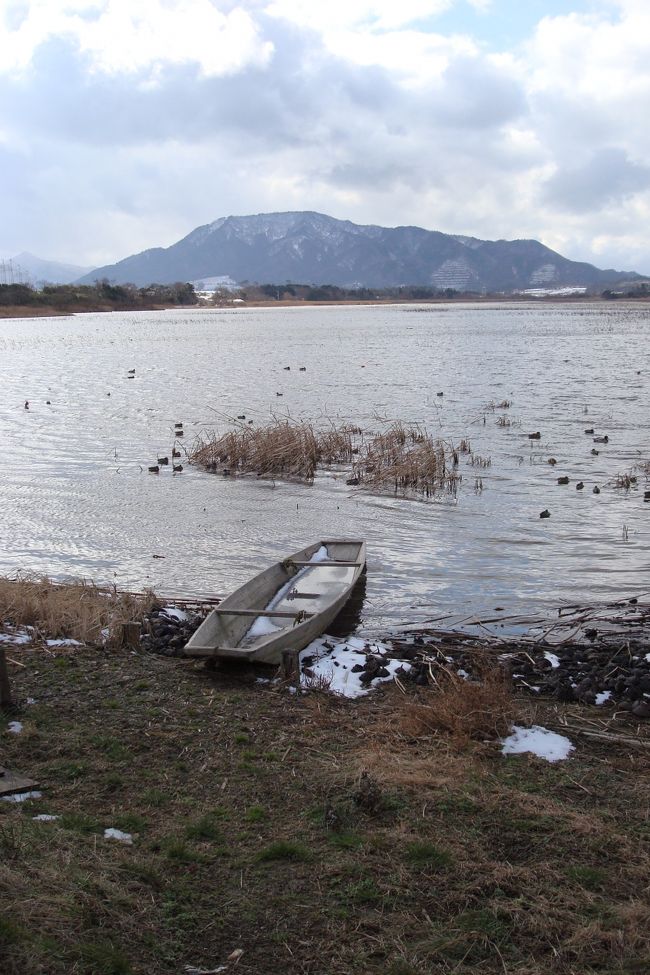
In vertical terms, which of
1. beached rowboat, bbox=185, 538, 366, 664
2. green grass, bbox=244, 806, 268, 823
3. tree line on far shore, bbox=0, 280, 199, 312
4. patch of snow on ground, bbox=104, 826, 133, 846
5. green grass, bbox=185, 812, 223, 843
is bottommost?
beached rowboat, bbox=185, 538, 366, 664

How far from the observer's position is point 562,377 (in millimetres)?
48406

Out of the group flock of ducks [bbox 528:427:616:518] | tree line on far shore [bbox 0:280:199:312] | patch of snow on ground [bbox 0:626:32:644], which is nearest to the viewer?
patch of snow on ground [bbox 0:626:32:644]

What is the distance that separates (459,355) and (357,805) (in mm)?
60626

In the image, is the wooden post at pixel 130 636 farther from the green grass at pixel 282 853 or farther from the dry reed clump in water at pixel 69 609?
the green grass at pixel 282 853

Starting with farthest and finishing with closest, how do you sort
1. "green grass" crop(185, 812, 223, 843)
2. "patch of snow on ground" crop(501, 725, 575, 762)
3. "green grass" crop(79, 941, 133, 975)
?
"patch of snow on ground" crop(501, 725, 575, 762), "green grass" crop(185, 812, 223, 843), "green grass" crop(79, 941, 133, 975)

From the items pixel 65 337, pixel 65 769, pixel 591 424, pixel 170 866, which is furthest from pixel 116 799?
pixel 65 337

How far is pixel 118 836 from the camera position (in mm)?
5852

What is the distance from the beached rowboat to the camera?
1032 cm

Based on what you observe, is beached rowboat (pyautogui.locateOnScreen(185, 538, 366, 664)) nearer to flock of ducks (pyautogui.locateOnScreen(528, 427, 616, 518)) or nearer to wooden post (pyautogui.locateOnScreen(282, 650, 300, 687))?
wooden post (pyautogui.locateOnScreen(282, 650, 300, 687))

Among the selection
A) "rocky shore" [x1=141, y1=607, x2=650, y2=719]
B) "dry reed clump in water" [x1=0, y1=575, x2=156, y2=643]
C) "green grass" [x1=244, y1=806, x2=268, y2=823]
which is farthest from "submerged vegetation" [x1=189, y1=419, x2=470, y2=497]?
"green grass" [x1=244, y1=806, x2=268, y2=823]

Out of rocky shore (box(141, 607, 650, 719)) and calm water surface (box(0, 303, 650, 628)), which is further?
calm water surface (box(0, 303, 650, 628))

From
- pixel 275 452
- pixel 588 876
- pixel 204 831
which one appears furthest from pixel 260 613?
pixel 275 452

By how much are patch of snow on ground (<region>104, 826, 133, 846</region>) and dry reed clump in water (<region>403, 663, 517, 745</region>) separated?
3044mm

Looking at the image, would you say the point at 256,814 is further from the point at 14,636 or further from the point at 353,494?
the point at 353,494
